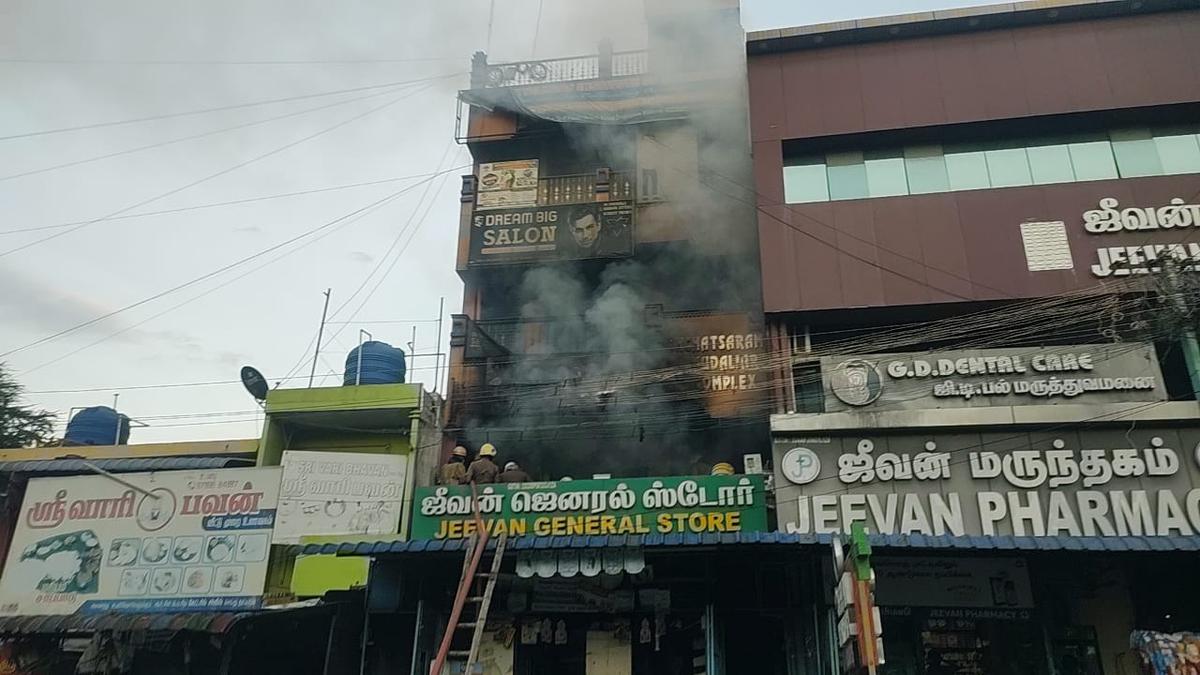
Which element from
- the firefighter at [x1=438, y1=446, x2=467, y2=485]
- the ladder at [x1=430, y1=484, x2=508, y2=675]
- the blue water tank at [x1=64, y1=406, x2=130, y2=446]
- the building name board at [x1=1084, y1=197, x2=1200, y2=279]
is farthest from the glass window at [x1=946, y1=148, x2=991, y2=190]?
the blue water tank at [x1=64, y1=406, x2=130, y2=446]

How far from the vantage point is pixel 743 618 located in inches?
505

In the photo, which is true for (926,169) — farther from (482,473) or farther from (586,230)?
(482,473)

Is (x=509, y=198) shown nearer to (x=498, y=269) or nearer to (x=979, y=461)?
(x=498, y=269)

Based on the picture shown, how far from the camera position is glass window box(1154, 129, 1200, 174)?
1354 cm

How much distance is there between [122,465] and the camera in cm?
1541

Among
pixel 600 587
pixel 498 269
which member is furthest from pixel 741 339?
pixel 600 587

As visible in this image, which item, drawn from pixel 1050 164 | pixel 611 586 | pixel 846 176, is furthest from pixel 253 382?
pixel 1050 164

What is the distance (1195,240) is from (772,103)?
771cm

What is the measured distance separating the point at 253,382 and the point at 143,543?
160 inches

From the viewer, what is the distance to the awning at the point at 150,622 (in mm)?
11055

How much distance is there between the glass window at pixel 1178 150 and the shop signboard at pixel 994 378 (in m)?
3.97

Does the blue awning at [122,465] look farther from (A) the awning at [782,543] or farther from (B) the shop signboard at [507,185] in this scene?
(B) the shop signboard at [507,185]

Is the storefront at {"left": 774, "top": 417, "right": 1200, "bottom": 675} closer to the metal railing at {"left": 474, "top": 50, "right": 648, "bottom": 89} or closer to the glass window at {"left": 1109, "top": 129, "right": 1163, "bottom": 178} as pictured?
the glass window at {"left": 1109, "top": 129, "right": 1163, "bottom": 178}

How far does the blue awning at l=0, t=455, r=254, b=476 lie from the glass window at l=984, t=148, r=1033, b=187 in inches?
634
